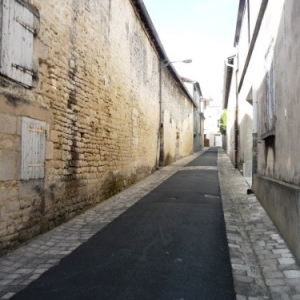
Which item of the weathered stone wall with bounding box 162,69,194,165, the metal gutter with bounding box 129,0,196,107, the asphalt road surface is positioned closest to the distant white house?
the weathered stone wall with bounding box 162,69,194,165

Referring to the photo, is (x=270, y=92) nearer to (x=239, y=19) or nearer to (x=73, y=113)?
(x=73, y=113)

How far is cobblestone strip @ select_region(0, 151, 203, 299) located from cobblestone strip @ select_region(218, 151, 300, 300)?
2081mm

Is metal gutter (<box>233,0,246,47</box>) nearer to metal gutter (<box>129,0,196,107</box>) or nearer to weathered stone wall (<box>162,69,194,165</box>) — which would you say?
metal gutter (<box>129,0,196,107</box>)

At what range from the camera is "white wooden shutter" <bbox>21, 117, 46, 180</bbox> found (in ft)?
14.8

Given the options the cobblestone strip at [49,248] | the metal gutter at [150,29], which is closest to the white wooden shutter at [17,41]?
the cobblestone strip at [49,248]

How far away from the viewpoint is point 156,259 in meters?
3.78

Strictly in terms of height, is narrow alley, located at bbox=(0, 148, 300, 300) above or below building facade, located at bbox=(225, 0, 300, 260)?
below

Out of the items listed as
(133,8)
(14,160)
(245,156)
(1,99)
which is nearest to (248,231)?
(14,160)

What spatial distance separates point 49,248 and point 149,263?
154 cm

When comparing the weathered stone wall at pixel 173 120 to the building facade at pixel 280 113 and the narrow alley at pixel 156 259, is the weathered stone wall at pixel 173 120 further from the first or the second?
the narrow alley at pixel 156 259

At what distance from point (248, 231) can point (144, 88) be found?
27.1 ft

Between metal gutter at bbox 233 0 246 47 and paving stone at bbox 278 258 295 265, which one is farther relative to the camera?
metal gutter at bbox 233 0 246 47

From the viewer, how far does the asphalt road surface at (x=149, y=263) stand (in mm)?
2939

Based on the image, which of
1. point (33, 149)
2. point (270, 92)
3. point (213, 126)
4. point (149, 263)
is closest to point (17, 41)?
point (33, 149)
